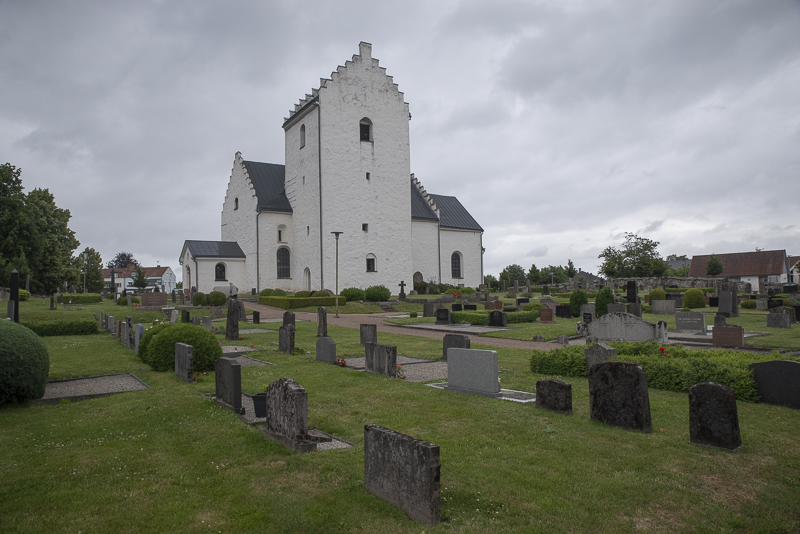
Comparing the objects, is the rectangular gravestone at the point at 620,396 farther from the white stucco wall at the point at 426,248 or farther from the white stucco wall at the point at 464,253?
the white stucco wall at the point at 464,253

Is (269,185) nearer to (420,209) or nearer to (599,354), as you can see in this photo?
(420,209)

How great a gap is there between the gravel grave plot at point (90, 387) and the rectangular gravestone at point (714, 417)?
8.10m

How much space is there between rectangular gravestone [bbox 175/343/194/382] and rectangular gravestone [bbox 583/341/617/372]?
6906 millimetres

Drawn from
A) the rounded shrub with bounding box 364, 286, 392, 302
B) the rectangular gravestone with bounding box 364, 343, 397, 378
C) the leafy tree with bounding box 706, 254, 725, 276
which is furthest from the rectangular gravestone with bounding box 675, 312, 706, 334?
the leafy tree with bounding box 706, 254, 725, 276

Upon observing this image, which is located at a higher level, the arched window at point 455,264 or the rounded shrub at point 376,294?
the arched window at point 455,264

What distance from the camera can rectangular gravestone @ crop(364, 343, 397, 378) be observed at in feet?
31.1

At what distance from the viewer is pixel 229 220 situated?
44125 millimetres

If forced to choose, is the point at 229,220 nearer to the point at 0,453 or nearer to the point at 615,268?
the point at 615,268

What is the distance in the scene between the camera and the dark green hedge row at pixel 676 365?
7.18m

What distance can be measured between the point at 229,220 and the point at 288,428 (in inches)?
1632

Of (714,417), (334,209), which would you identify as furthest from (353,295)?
(714,417)

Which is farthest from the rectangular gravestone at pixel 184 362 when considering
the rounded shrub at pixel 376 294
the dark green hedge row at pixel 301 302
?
the rounded shrub at pixel 376 294

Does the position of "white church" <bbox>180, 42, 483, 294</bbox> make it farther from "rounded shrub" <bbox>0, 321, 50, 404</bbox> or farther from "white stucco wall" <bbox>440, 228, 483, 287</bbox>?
"rounded shrub" <bbox>0, 321, 50, 404</bbox>

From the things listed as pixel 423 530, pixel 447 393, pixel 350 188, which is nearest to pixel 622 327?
pixel 447 393
